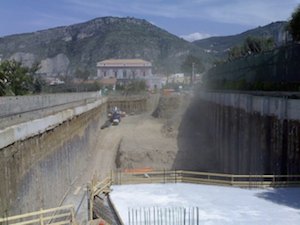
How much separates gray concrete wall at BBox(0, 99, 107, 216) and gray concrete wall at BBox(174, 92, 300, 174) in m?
12.9

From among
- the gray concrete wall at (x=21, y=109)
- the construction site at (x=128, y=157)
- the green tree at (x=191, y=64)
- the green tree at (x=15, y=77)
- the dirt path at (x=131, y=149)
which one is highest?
the green tree at (x=191, y=64)

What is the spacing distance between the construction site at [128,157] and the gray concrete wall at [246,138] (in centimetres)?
6

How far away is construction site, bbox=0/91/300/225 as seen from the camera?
20281 millimetres

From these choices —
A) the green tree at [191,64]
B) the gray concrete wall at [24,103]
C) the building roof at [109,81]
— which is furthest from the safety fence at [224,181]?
the building roof at [109,81]

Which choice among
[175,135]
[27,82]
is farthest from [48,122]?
[27,82]

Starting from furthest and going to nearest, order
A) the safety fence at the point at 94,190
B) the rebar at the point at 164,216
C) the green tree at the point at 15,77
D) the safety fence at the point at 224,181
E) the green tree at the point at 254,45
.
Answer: the green tree at the point at 254,45
the green tree at the point at 15,77
the safety fence at the point at 224,181
the safety fence at the point at 94,190
the rebar at the point at 164,216

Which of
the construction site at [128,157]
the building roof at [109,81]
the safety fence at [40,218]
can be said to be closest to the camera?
the safety fence at [40,218]

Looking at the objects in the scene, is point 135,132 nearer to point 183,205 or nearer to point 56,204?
point 56,204

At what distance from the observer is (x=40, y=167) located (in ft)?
84.4

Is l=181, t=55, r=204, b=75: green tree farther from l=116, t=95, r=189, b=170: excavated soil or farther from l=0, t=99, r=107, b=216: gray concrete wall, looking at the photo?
l=0, t=99, r=107, b=216: gray concrete wall

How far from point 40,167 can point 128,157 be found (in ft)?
86.0

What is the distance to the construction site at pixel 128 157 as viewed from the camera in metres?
20.3

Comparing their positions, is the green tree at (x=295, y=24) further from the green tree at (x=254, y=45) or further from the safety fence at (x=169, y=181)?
the green tree at (x=254, y=45)

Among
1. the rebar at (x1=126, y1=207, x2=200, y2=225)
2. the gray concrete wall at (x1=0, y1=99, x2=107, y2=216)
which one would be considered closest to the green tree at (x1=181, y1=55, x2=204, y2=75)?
the gray concrete wall at (x1=0, y1=99, x2=107, y2=216)
